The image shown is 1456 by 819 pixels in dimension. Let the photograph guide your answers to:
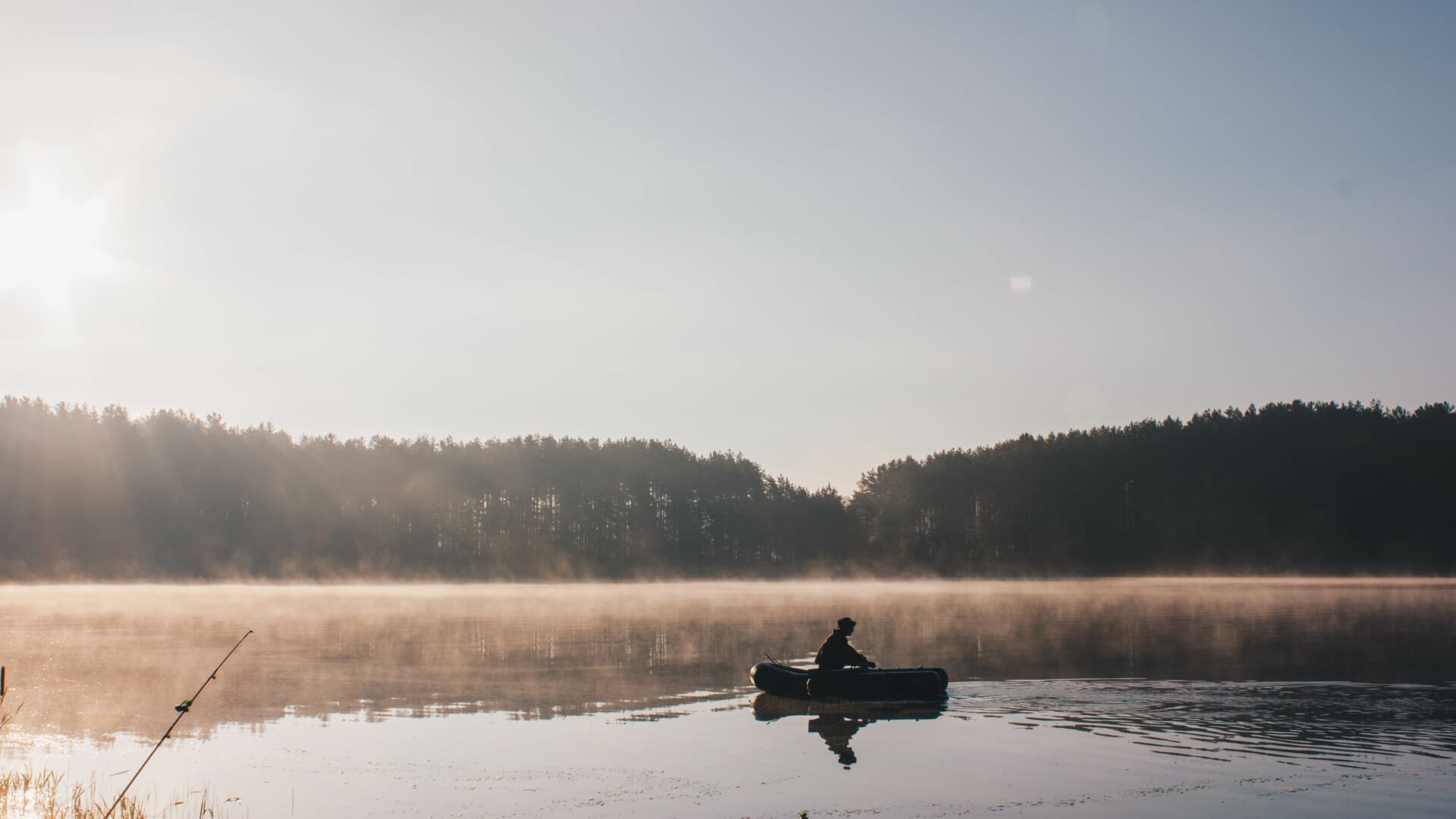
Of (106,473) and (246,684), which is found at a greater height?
(106,473)

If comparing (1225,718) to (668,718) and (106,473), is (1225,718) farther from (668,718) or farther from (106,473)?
(106,473)

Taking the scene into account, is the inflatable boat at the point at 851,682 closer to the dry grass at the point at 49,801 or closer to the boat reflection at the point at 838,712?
the boat reflection at the point at 838,712

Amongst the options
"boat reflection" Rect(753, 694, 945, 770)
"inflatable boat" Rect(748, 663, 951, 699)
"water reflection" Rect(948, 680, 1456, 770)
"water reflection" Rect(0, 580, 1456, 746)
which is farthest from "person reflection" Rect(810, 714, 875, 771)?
"water reflection" Rect(948, 680, 1456, 770)

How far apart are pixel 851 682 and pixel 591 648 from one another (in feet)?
48.1

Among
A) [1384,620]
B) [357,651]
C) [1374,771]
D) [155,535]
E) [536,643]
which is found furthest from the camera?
[155,535]

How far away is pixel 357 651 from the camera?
34.8 meters

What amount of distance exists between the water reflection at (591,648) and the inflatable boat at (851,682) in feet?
4.42

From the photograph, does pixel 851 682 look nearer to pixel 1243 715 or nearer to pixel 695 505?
pixel 1243 715

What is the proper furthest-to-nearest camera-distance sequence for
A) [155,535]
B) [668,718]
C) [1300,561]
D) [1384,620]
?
[155,535] < [1300,561] < [1384,620] < [668,718]

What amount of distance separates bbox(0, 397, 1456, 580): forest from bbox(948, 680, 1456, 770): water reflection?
308 ft

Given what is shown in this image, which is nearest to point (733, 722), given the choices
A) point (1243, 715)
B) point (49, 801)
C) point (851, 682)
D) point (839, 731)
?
point (839, 731)

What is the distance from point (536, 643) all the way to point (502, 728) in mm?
18165

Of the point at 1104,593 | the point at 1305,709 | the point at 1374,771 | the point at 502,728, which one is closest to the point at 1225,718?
the point at 1305,709

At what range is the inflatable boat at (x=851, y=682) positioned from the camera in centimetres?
2241
